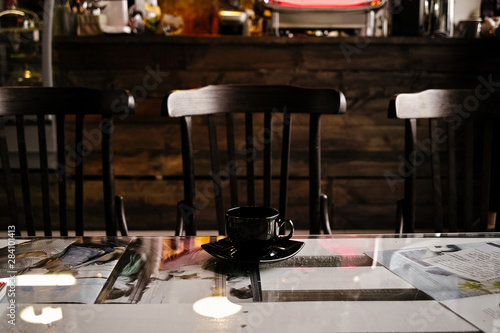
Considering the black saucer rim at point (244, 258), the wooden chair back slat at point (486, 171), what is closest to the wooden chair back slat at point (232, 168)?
the black saucer rim at point (244, 258)

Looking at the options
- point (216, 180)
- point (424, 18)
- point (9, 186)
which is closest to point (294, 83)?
point (424, 18)

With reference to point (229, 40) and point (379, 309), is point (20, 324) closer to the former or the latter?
point (379, 309)

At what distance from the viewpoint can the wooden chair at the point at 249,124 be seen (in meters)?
1.10

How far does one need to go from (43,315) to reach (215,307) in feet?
0.63

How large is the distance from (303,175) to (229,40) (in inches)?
34.3

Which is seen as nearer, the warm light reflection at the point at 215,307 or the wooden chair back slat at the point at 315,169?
the warm light reflection at the point at 215,307

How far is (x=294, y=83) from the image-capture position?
2600mm

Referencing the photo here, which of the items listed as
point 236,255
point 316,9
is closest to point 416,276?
point 236,255

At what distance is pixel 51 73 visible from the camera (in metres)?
2.40

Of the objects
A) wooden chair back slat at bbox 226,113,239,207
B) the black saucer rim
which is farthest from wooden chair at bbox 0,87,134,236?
the black saucer rim

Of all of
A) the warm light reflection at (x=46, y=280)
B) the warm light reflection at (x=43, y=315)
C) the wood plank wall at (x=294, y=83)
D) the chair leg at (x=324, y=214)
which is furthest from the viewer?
the wood plank wall at (x=294, y=83)

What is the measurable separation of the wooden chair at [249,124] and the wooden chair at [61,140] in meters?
0.15

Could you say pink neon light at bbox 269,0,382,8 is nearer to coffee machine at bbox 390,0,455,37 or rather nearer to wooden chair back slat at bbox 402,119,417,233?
coffee machine at bbox 390,0,455,37

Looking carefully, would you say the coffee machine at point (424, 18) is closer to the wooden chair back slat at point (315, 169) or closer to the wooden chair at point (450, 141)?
the wooden chair at point (450, 141)
